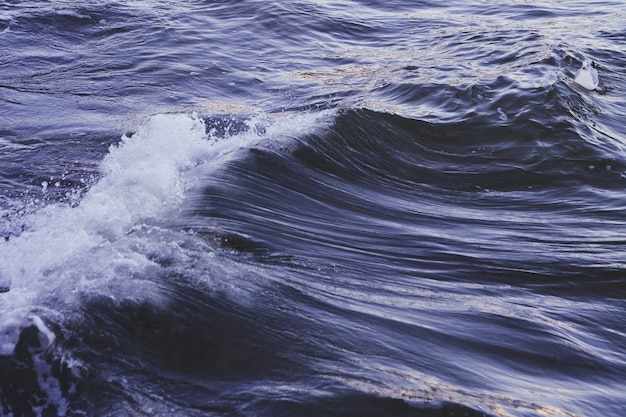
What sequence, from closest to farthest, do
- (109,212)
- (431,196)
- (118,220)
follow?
(118,220)
(109,212)
(431,196)

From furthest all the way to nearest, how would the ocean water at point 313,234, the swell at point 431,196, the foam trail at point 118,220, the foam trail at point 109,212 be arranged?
the swell at point 431,196 < the foam trail at point 109,212 < the foam trail at point 118,220 < the ocean water at point 313,234

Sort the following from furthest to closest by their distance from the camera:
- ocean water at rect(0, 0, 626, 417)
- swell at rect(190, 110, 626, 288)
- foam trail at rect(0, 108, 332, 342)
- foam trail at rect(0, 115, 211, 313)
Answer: swell at rect(190, 110, 626, 288), foam trail at rect(0, 115, 211, 313), foam trail at rect(0, 108, 332, 342), ocean water at rect(0, 0, 626, 417)

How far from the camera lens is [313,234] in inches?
176

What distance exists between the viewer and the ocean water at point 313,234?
3.09 meters

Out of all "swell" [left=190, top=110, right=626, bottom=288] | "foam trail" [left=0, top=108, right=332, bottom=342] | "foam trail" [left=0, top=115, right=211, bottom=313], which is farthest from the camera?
"swell" [left=190, top=110, right=626, bottom=288]

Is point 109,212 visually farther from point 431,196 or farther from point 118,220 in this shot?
point 431,196

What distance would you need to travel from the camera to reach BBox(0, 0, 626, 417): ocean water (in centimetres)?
309

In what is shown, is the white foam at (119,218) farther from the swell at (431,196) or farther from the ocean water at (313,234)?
the swell at (431,196)

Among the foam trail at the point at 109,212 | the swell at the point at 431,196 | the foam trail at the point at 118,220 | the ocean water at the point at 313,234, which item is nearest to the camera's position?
the ocean water at the point at 313,234

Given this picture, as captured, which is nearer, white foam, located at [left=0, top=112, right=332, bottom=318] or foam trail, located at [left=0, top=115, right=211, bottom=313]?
white foam, located at [left=0, top=112, right=332, bottom=318]

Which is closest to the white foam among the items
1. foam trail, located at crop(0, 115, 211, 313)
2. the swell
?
foam trail, located at crop(0, 115, 211, 313)

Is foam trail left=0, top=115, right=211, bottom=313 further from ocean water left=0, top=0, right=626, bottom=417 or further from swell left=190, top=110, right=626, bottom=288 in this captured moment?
swell left=190, top=110, right=626, bottom=288

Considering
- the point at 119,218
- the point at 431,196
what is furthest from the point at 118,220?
the point at 431,196

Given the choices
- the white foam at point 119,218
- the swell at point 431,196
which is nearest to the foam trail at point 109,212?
the white foam at point 119,218
